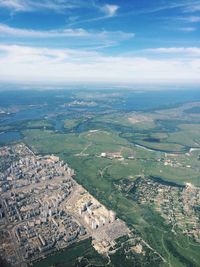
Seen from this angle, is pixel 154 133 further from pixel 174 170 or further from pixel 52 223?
pixel 52 223

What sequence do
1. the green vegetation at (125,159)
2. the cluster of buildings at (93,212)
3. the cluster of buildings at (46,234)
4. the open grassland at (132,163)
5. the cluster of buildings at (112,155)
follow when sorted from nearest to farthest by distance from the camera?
1. the cluster of buildings at (46,234)
2. the green vegetation at (125,159)
3. the open grassland at (132,163)
4. the cluster of buildings at (93,212)
5. the cluster of buildings at (112,155)

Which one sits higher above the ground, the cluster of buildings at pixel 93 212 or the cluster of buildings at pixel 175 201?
the cluster of buildings at pixel 93 212

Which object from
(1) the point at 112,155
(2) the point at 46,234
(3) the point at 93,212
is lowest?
(1) the point at 112,155

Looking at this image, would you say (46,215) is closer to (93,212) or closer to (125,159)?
(93,212)

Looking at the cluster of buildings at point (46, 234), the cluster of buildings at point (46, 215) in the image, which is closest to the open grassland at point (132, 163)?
the cluster of buildings at point (46, 215)

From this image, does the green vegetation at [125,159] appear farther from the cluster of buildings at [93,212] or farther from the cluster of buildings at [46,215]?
the cluster of buildings at [46,215]

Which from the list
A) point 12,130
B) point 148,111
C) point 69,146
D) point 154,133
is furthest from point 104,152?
point 148,111

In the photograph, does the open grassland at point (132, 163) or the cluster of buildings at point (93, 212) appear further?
the cluster of buildings at point (93, 212)

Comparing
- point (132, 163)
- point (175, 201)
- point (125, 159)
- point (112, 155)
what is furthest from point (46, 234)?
point (112, 155)
